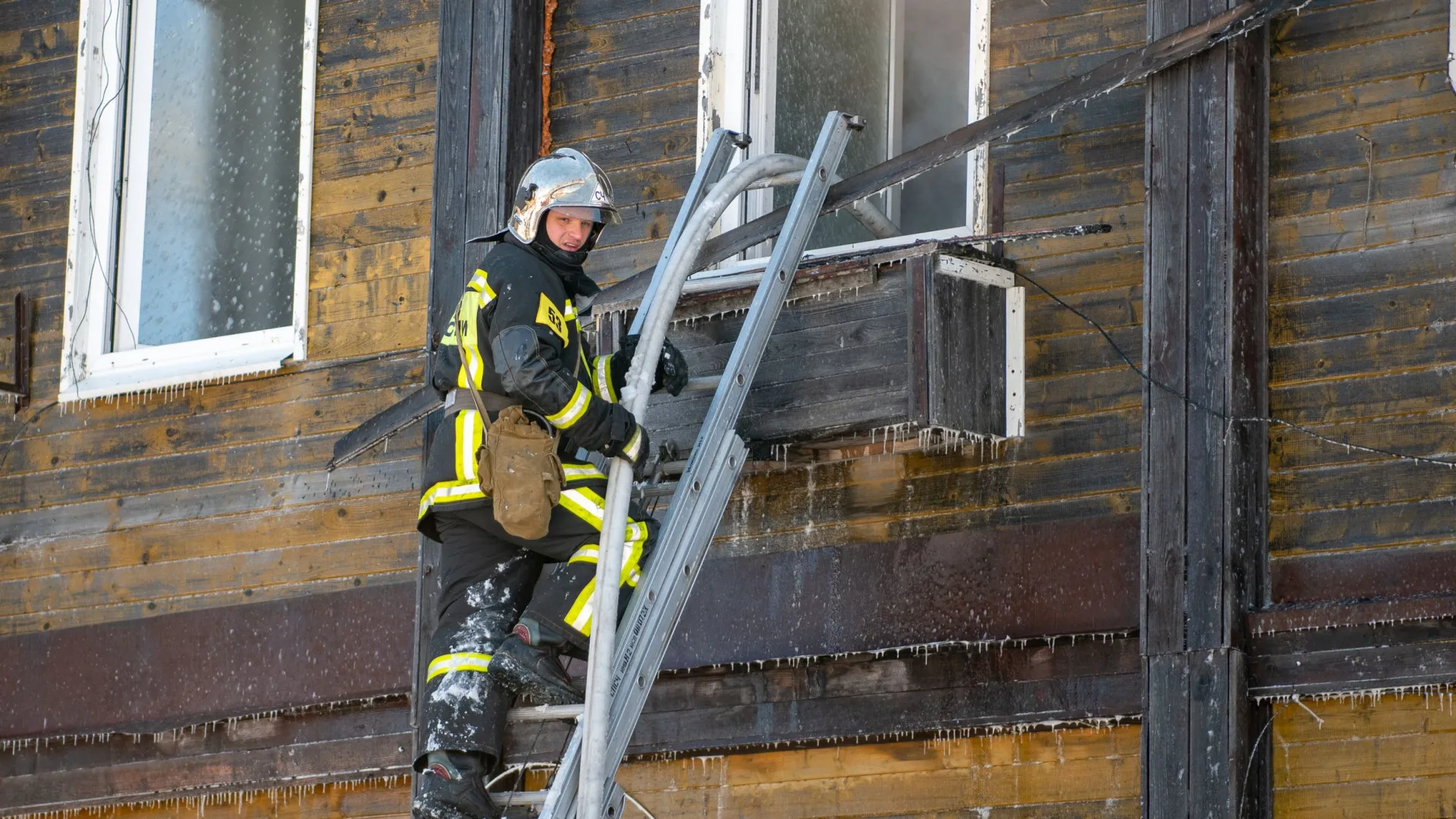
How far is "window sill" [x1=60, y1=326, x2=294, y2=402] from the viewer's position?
27.6ft

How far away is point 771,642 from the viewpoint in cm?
695

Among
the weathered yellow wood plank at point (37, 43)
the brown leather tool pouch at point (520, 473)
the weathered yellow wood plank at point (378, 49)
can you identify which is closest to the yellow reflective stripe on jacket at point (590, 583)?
the brown leather tool pouch at point (520, 473)

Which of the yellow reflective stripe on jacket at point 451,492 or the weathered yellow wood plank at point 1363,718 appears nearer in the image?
the yellow reflective stripe on jacket at point 451,492

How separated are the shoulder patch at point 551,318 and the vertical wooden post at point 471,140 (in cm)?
187

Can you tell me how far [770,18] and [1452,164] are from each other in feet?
8.20

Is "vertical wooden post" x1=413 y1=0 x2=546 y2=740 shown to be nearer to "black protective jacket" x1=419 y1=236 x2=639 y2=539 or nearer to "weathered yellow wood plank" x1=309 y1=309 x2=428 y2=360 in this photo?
"weathered yellow wood plank" x1=309 y1=309 x2=428 y2=360

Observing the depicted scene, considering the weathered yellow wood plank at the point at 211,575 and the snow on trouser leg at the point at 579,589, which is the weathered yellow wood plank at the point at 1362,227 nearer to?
the snow on trouser leg at the point at 579,589

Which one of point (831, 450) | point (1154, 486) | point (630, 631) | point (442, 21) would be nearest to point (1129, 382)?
point (1154, 486)

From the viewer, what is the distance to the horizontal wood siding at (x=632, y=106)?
7695 millimetres

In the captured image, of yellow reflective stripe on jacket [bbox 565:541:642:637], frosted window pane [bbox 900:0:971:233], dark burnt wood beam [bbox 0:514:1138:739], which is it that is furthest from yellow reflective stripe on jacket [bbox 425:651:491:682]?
frosted window pane [bbox 900:0:971:233]

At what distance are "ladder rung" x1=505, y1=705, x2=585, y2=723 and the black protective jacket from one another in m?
0.57

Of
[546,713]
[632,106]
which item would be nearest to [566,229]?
[546,713]

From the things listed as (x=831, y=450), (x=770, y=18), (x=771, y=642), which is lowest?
(x=771, y=642)

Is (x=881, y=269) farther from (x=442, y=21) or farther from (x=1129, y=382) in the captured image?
(x=442, y=21)
